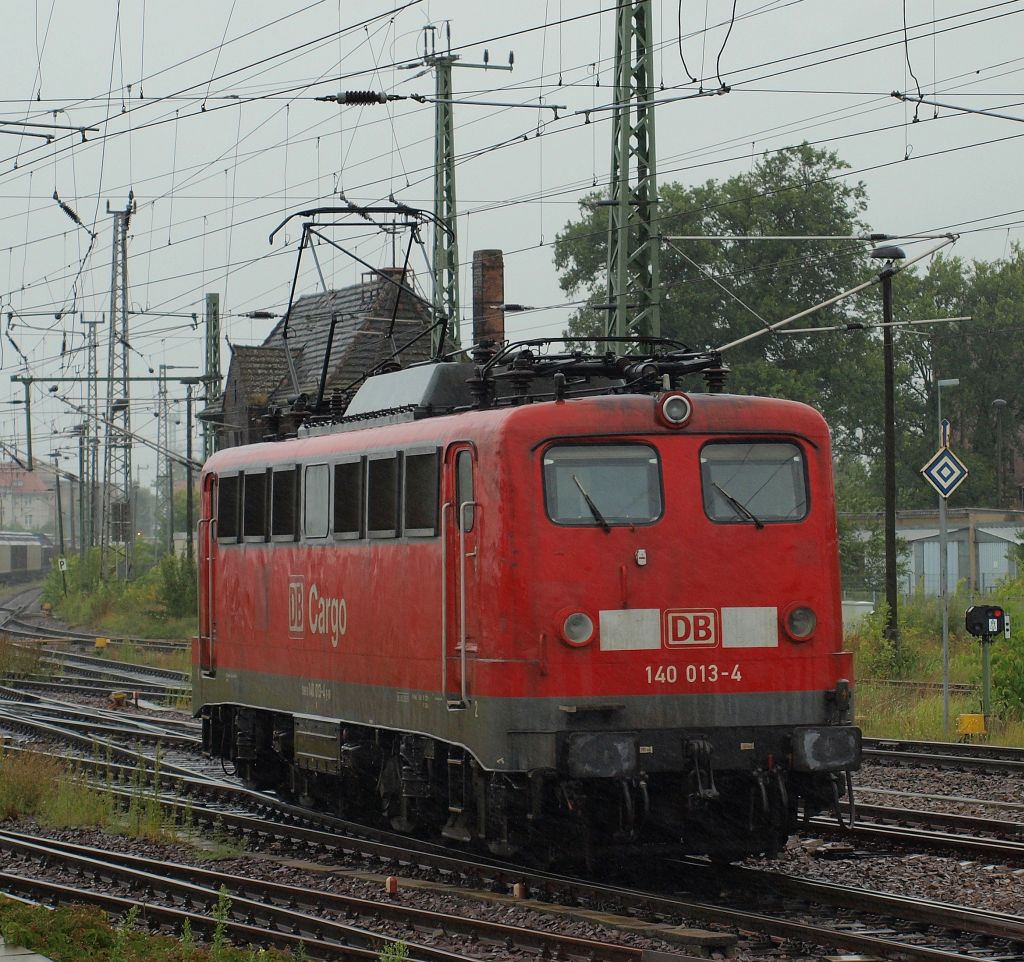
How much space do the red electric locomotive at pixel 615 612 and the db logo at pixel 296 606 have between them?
1968 mm

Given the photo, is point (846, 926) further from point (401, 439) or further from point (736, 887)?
point (401, 439)

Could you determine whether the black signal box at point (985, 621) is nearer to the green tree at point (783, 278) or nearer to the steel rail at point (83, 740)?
the steel rail at point (83, 740)

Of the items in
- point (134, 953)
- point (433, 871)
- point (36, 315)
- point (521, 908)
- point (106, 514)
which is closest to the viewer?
point (134, 953)

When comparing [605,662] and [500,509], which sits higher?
[500,509]

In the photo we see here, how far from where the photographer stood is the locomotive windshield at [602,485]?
11.6 m

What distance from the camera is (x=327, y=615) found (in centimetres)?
1444

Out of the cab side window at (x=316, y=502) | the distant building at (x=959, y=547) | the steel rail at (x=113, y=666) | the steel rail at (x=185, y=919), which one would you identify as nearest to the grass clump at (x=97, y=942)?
the steel rail at (x=185, y=919)

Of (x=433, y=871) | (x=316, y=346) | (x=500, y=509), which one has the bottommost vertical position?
(x=433, y=871)

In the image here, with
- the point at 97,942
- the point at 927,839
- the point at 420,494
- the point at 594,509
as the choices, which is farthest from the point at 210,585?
the point at 97,942

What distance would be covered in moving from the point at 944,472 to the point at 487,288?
922 inches

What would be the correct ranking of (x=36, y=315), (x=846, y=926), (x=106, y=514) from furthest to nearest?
(x=106, y=514) → (x=36, y=315) → (x=846, y=926)

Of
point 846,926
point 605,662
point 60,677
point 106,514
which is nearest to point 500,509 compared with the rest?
point 605,662

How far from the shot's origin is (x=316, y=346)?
5053 centimetres

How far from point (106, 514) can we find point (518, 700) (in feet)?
147
